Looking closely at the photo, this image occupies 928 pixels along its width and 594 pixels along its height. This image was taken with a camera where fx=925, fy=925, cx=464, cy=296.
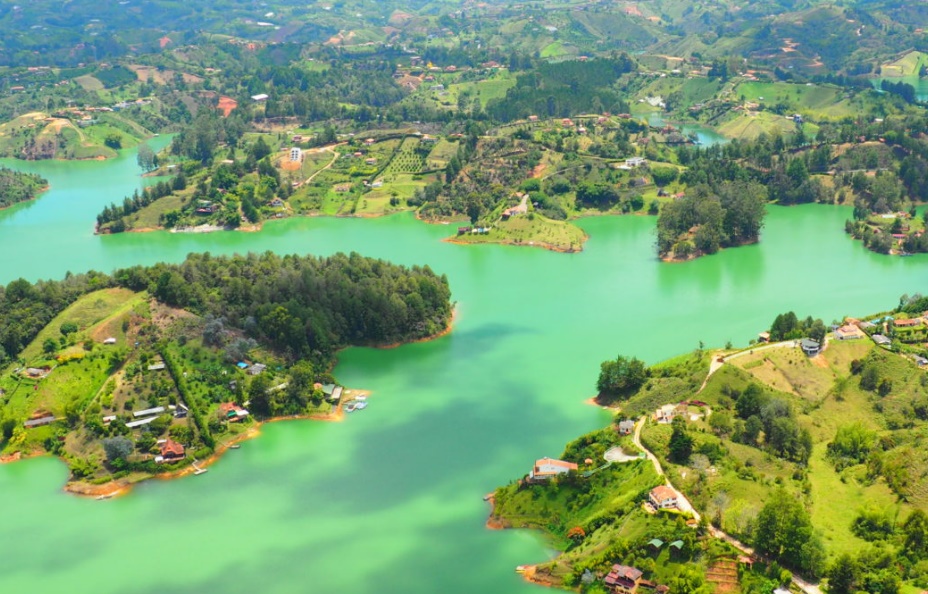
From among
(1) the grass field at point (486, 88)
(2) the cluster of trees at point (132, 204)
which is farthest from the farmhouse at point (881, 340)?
(1) the grass field at point (486, 88)

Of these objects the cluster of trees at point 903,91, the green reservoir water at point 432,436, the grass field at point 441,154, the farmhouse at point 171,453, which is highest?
the cluster of trees at point 903,91

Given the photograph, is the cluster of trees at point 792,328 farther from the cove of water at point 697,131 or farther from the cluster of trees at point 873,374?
the cove of water at point 697,131

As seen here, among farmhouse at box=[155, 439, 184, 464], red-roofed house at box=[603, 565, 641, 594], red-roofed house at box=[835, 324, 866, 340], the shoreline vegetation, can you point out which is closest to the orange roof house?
the shoreline vegetation

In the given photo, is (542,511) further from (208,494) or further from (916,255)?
(916,255)

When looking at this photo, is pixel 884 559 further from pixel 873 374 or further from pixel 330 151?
pixel 330 151

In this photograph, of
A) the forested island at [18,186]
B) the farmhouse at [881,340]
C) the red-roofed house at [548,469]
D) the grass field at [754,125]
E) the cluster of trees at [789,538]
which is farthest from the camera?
the grass field at [754,125]

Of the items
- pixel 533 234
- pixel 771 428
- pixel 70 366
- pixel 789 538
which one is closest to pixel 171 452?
pixel 70 366

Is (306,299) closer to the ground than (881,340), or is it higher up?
higher up
